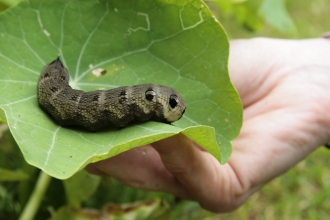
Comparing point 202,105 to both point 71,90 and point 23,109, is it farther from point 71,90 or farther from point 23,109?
point 23,109

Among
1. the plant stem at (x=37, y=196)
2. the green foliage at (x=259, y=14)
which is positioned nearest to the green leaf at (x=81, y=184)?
the plant stem at (x=37, y=196)

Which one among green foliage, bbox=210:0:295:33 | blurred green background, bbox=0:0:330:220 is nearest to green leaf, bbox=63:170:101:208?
blurred green background, bbox=0:0:330:220

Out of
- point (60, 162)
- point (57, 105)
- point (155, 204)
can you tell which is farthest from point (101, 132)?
point (155, 204)

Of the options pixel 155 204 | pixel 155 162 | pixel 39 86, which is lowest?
pixel 155 204

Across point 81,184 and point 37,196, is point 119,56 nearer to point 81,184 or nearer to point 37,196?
point 81,184

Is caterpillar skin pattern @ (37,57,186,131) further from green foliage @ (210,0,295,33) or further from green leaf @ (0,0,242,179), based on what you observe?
green foliage @ (210,0,295,33)

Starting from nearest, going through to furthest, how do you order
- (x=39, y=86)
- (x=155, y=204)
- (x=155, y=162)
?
(x=39, y=86) → (x=155, y=162) → (x=155, y=204)
